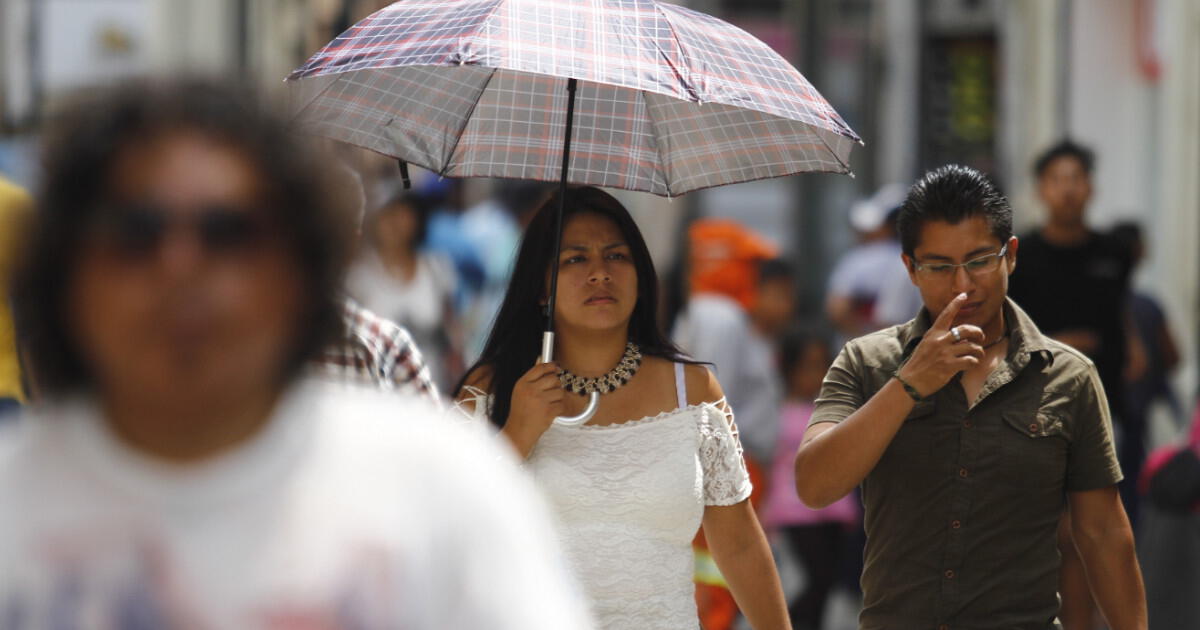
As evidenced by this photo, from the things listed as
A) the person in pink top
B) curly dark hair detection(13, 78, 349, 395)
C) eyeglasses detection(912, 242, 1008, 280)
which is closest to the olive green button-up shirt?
eyeglasses detection(912, 242, 1008, 280)

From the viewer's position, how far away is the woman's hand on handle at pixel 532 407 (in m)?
4.29

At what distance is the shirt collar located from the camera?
4.19 meters

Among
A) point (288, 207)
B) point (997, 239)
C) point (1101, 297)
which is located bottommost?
point (1101, 297)

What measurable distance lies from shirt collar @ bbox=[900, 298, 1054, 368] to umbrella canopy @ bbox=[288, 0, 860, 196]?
1.75 feet

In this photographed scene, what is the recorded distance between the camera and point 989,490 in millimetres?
4070

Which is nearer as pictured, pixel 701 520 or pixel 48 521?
pixel 48 521

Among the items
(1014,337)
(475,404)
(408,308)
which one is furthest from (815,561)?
(1014,337)

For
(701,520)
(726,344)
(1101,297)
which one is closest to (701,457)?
(701,520)

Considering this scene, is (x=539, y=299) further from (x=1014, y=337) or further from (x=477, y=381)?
(x=1014, y=337)

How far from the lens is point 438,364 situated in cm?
982

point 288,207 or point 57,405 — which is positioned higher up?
point 288,207

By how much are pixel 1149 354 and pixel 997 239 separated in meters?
6.08

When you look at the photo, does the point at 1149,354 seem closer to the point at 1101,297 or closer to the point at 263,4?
the point at 1101,297

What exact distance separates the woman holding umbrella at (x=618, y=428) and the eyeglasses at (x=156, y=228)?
2.63 m
